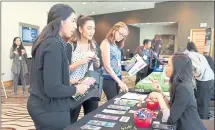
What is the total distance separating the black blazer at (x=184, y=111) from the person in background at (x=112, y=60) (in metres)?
0.77

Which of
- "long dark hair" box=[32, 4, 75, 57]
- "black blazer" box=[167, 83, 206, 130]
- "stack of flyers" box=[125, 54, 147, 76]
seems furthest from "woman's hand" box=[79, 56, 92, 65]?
"stack of flyers" box=[125, 54, 147, 76]

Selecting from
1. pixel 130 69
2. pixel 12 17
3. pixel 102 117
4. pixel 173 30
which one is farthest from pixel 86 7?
pixel 102 117

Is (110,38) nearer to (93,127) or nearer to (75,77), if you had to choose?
(75,77)

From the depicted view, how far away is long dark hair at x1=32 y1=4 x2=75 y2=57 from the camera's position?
1.09 m

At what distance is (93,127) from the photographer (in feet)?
3.84

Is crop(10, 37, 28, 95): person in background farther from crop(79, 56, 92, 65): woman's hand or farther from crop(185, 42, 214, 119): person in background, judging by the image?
crop(79, 56, 92, 65): woman's hand

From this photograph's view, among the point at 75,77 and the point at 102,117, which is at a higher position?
the point at 75,77

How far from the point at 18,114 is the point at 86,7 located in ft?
19.9

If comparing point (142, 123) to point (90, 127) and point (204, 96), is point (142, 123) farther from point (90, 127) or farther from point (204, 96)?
point (204, 96)

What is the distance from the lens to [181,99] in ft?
4.26

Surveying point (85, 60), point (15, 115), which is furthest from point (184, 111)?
point (15, 115)

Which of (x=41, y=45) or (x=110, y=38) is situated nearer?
(x=41, y=45)

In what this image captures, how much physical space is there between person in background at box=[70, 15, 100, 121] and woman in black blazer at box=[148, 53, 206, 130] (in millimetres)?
525

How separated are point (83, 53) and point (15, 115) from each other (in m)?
2.40
